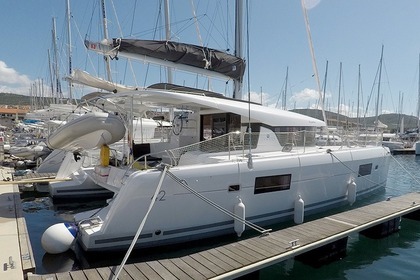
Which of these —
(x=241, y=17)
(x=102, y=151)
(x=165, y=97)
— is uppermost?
(x=241, y=17)

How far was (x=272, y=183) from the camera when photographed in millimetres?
7465

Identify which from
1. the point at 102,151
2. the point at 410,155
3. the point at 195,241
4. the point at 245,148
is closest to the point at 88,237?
the point at 195,241

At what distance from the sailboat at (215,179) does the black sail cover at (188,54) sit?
314 mm

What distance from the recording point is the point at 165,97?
725 cm

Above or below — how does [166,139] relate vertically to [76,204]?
above

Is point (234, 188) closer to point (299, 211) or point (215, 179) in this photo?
point (215, 179)

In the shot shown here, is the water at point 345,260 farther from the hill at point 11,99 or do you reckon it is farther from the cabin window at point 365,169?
the hill at point 11,99

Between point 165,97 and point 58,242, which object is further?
point 165,97

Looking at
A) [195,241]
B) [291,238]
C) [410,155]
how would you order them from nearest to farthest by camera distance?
1. [291,238]
2. [195,241]
3. [410,155]

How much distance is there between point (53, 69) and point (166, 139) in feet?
91.0

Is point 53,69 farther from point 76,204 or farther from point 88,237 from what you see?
point 88,237

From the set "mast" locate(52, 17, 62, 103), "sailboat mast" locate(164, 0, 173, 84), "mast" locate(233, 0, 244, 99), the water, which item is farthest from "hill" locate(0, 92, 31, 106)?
the water

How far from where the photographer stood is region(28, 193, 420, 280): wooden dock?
4605mm

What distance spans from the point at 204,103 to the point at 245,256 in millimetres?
3562
